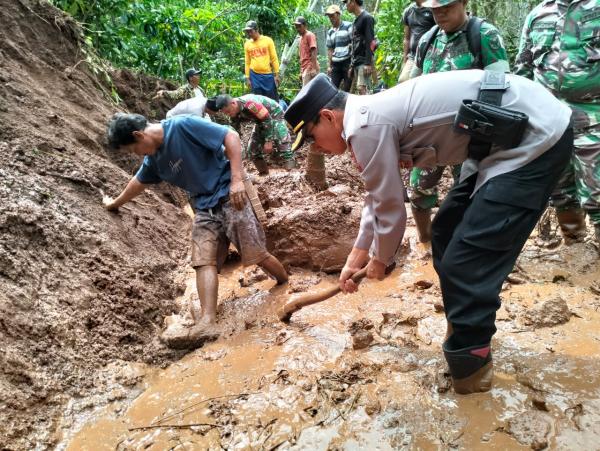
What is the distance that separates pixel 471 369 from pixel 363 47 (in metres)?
5.58

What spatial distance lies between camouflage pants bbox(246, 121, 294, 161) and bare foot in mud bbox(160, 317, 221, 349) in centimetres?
334

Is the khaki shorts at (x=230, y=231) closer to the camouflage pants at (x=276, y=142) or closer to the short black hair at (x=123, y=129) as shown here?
the short black hair at (x=123, y=129)

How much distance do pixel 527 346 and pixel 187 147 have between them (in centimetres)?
250

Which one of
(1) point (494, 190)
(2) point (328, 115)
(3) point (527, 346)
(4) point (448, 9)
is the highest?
(4) point (448, 9)

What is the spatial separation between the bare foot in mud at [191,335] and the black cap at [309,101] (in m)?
1.58

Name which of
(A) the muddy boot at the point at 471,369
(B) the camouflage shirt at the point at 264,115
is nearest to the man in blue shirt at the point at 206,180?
(A) the muddy boot at the point at 471,369

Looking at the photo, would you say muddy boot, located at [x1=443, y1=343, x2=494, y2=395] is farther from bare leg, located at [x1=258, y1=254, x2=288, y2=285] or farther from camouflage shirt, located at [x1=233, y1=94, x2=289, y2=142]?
camouflage shirt, located at [x1=233, y1=94, x2=289, y2=142]

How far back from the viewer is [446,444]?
1.75 meters

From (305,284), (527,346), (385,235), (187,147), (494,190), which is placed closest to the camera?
(494,190)

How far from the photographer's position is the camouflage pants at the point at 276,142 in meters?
5.75

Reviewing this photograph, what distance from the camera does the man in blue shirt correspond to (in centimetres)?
312

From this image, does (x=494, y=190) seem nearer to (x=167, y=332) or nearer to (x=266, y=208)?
(x=167, y=332)

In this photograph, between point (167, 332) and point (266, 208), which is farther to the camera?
point (266, 208)

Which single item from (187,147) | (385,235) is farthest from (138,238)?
(385,235)
